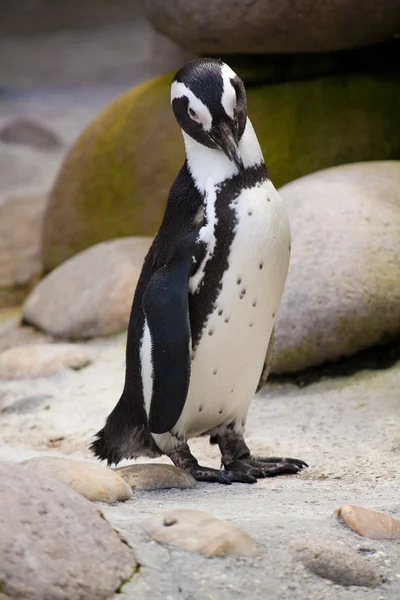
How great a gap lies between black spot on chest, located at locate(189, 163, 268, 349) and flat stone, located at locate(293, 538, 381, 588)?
0.72 metres

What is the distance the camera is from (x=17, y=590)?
5.19 feet

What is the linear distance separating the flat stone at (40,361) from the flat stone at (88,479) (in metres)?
1.80

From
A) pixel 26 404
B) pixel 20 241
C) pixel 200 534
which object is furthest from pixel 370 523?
pixel 20 241

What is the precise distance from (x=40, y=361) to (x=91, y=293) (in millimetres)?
554

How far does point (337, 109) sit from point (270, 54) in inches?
16.7

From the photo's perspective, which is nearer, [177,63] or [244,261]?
[244,261]

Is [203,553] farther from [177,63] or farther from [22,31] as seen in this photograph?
[22,31]

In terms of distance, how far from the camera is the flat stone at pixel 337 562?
1.80 m

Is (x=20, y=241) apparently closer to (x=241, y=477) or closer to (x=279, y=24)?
(x=279, y=24)

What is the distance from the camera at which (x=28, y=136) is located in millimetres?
8852

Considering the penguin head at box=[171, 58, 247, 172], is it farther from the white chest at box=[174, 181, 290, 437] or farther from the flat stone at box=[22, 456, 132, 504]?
the flat stone at box=[22, 456, 132, 504]

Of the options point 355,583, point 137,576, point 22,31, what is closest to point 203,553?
point 137,576

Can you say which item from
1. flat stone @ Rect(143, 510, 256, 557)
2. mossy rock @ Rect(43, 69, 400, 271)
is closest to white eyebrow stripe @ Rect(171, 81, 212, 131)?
flat stone @ Rect(143, 510, 256, 557)

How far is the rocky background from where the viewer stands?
1754 mm
